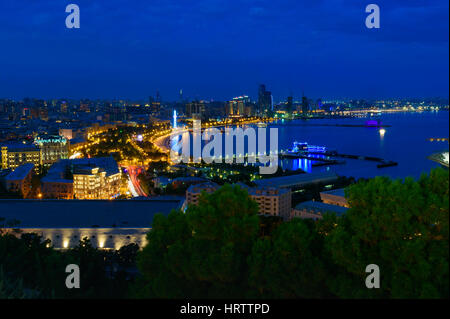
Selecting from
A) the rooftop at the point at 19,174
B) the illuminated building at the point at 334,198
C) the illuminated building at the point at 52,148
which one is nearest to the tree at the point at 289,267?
the illuminated building at the point at 334,198

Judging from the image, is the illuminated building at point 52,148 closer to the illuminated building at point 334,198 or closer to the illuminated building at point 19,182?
the illuminated building at point 19,182

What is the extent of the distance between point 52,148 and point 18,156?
1595 mm

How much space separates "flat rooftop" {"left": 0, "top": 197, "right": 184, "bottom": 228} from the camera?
4.61m

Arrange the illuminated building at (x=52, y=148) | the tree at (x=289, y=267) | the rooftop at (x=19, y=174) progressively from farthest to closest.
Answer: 1. the illuminated building at (x=52, y=148)
2. the rooftop at (x=19, y=174)
3. the tree at (x=289, y=267)

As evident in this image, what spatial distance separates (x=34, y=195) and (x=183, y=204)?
12.9 feet

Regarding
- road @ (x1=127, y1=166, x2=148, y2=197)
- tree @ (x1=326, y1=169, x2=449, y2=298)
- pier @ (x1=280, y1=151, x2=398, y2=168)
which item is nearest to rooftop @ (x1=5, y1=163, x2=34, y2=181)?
road @ (x1=127, y1=166, x2=148, y2=197)

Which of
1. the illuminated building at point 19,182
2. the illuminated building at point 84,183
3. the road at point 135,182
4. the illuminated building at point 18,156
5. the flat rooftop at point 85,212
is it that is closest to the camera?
the flat rooftop at point 85,212

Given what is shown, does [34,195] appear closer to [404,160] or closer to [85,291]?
[85,291]

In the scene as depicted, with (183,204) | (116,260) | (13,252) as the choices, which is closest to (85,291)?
(13,252)

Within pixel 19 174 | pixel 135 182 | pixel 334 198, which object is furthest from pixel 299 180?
pixel 19 174

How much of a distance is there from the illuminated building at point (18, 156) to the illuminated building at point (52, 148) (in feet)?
3.38

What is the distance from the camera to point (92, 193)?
7.70m

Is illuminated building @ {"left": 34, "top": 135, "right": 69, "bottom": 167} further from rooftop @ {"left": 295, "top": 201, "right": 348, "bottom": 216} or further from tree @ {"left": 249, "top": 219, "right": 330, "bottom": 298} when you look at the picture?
tree @ {"left": 249, "top": 219, "right": 330, "bottom": 298}

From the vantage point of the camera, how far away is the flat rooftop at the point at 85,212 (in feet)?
15.1
